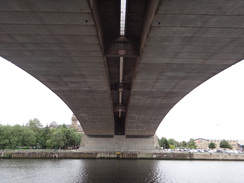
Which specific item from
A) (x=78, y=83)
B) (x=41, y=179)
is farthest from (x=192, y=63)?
(x=41, y=179)

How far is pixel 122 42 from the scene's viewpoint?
14828 mm

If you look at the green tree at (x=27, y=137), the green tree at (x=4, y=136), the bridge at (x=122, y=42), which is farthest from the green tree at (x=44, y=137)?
the bridge at (x=122, y=42)

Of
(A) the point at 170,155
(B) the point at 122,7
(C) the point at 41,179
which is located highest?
(B) the point at 122,7

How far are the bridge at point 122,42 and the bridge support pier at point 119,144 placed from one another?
27192 mm

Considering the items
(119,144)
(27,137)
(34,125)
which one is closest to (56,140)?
(27,137)

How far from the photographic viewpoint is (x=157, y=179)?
22.0 meters

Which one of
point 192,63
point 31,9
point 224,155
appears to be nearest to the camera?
point 31,9

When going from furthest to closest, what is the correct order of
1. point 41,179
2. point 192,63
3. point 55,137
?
1. point 55,137
2. point 41,179
3. point 192,63

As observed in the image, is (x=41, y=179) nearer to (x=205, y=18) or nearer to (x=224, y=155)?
(x=205, y=18)

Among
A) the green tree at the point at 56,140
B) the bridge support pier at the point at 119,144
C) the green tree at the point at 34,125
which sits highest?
the green tree at the point at 34,125

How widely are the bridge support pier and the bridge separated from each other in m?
27.2

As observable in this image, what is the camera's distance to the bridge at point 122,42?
9.49 m

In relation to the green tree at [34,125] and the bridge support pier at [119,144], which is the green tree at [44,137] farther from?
the bridge support pier at [119,144]

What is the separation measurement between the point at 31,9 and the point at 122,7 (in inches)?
170
